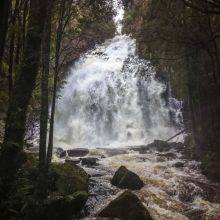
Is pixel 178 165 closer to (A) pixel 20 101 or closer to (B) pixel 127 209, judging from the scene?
(B) pixel 127 209

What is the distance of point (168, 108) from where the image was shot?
26812 millimetres

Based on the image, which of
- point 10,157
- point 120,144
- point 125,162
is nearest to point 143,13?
point 125,162

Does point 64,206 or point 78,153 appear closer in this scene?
point 64,206

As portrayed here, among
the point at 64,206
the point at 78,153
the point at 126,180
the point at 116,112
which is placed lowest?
the point at 64,206

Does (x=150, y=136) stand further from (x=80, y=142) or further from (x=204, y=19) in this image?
(x=204, y=19)

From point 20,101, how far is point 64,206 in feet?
9.10

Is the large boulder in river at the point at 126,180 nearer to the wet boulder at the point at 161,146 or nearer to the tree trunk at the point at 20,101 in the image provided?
the tree trunk at the point at 20,101

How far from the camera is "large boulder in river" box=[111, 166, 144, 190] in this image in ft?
41.5

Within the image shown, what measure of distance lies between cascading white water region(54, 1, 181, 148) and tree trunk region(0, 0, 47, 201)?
16812mm

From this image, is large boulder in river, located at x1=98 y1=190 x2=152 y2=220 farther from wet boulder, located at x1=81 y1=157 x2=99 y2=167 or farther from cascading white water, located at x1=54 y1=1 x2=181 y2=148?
cascading white water, located at x1=54 y1=1 x2=181 y2=148

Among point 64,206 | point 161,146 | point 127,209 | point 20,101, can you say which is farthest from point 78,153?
point 20,101

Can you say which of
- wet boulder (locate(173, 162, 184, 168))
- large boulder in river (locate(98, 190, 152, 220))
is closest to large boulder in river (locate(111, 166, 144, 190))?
large boulder in river (locate(98, 190, 152, 220))

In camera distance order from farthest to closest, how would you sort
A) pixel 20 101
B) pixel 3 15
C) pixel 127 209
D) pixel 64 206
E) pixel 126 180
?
pixel 126 180, pixel 127 209, pixel 64 206, pixel 20 101, pixel 3 15

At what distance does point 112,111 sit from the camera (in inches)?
1075
